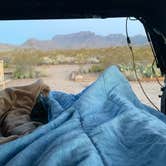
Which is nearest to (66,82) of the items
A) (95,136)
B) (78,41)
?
(78,41)

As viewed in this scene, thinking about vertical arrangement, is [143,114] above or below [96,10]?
below

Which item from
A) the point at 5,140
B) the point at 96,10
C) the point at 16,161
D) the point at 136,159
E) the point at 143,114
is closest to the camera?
the point at 136,159

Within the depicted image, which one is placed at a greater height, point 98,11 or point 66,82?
point 98,11

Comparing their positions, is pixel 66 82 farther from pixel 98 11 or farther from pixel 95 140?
pixel 95 140

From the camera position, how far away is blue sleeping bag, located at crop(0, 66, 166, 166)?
810 millimetres

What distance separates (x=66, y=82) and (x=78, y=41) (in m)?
0.27

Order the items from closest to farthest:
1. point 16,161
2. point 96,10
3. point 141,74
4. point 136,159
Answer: point 136,159 → point 16,161 → point 96,10 → point 141,74

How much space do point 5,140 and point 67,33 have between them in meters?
1.26

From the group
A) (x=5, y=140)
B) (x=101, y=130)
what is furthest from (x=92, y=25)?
(x=101, y=130)

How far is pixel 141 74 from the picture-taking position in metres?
2.37

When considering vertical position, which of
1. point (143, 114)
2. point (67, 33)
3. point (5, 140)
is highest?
point (67, 33)

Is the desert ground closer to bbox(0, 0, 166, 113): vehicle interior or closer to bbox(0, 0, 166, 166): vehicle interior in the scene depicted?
bbox(0, 0, 166, 113): vehicle interior

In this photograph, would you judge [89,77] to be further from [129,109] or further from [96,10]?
[129,109]

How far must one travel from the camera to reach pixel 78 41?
7.85 feet
